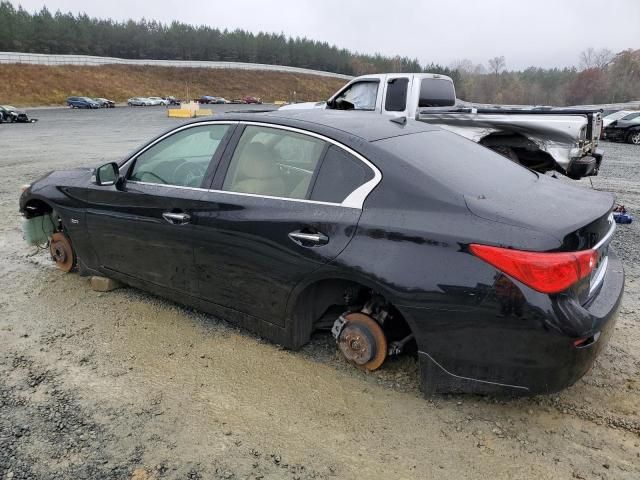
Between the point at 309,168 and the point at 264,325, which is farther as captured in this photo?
the point at 264,325

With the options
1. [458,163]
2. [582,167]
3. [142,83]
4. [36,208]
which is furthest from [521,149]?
[142,83]

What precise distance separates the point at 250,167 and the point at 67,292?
7.27 ft

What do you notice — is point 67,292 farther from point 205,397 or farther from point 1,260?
point 205,397

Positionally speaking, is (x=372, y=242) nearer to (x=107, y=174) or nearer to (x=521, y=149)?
(x=107, y=174)

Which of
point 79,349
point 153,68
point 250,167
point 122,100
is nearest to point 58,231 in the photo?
point 79,349

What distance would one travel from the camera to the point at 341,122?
125 inches

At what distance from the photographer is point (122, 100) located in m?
69.2

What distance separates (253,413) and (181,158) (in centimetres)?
197

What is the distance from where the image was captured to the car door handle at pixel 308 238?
280 cm

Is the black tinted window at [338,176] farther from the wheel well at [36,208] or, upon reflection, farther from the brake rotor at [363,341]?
the wheel well at [36,208]

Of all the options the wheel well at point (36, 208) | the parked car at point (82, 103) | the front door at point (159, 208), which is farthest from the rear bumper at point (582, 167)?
the parked car at point (82, 103)

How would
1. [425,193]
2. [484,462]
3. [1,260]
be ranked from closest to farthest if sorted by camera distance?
1. [484,462]
2. [425,193]
3. [1,260]

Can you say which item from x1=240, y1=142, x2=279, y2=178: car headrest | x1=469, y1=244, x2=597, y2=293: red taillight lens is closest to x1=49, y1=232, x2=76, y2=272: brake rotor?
x1=240, y1=142, x2=279, y2=178: car headrest

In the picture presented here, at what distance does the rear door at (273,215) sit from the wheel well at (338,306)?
0.44 feet
